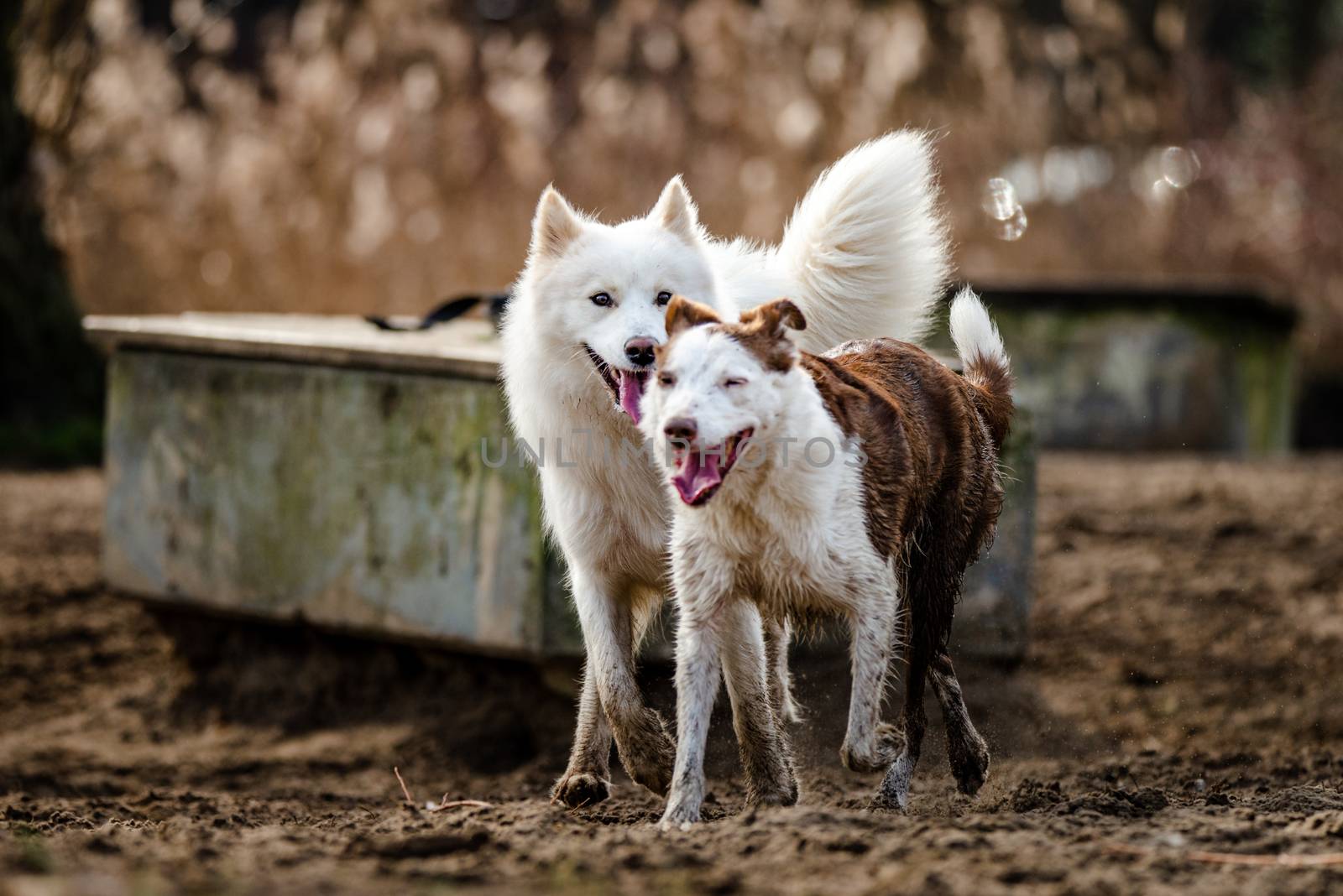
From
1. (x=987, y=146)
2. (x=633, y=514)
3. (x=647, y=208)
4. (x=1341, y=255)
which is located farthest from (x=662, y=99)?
(x=633, y=514)

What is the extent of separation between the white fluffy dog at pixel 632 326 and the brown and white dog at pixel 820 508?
Answer: 30 cm

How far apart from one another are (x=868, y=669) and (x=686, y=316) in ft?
2.99

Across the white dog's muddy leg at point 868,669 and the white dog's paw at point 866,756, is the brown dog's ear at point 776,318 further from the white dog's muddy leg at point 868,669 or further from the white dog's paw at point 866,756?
the white dog's paw at point 866,756

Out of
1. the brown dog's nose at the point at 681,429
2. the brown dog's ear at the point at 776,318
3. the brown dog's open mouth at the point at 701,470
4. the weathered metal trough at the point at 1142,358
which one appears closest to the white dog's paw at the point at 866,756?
the brown dog's open mouth at the point at 701,470

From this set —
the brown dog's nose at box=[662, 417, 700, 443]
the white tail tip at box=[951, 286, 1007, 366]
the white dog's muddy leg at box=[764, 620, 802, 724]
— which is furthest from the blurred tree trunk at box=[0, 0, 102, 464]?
the brown dog's nose at box=[662, 417, 700, 443]

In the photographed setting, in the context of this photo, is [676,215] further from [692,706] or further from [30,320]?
[30,320]

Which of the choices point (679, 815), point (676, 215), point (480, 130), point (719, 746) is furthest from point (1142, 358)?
point (679, 815)

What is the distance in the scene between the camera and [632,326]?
3.96 m

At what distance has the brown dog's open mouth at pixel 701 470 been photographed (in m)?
3.34

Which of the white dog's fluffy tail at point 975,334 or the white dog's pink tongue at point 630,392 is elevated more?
the white dog's fluffy tail at point 975,334

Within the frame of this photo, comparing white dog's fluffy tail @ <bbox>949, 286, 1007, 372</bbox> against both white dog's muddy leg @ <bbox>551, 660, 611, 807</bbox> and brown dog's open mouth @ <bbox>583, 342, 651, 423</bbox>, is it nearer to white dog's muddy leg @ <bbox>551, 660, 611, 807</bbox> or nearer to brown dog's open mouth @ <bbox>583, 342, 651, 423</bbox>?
brown dog's open mouth @ <bbox>583, 342, 651, 423</bbox>

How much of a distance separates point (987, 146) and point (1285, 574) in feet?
19.2

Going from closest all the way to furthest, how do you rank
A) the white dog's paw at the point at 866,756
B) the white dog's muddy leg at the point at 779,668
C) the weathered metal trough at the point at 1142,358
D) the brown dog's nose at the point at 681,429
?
the brown dog's nose at the point at 681,429 < the white dog's paw at the point at 866,756 < the white dog's muddy leg at the point at 779,668 < the weathered metal trough at the point at 1142,358

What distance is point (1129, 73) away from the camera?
48.4 ft
